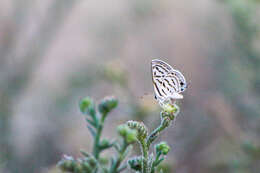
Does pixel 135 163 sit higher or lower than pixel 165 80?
lower

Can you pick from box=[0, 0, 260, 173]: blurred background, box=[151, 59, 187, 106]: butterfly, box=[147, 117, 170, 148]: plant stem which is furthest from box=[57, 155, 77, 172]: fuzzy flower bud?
box=[0, 0, 260, 173]: blurred background

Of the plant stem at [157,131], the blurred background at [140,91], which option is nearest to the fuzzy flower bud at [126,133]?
the plant stem at [157,131]

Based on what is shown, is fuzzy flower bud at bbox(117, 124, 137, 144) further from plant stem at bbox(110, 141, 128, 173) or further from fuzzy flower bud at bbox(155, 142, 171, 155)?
fuzzy flower bud at bbox(155, 142, 171, 155)

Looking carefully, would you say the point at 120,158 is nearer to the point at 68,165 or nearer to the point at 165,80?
the point at 68,165

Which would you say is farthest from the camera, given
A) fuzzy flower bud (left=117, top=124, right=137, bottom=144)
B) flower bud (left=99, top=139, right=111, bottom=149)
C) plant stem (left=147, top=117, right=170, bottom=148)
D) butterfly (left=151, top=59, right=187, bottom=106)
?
butterfly (left=151, top=59, right=187, bottom=106)

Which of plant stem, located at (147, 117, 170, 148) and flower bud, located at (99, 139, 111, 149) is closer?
flower bud, located at (99, 139, 111, 149)

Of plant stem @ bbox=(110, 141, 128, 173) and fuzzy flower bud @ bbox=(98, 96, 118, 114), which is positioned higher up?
fuzzy flower bud @ bbox=(98, 96, 118, 114)

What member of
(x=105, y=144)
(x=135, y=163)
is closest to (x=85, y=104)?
(x=105, y=144)
